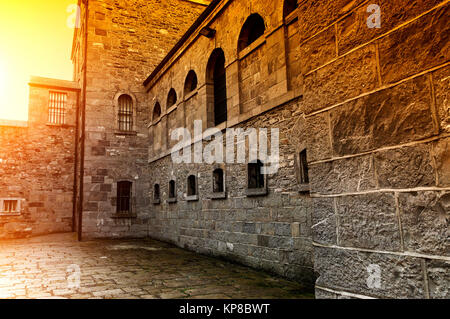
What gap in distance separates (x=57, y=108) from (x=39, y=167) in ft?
11.6

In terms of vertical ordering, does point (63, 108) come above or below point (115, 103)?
above

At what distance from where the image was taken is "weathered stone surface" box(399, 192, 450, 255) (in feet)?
4.80

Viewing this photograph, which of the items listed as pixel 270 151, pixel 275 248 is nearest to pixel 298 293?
pixel 275 248

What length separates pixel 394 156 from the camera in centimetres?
166

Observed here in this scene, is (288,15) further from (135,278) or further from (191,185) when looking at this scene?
(191,185)

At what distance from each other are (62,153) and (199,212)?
11526mm

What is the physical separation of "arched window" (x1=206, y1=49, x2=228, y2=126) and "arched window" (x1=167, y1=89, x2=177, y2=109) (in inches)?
134

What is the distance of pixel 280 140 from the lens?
641cm

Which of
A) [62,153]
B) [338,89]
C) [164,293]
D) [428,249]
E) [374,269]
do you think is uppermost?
[62,153]

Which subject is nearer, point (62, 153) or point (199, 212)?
point (199, 212)

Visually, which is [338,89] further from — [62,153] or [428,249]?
[62,153]

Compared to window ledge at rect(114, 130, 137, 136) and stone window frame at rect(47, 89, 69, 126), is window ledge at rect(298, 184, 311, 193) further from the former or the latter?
stone window frame at rect(47, 89, 69, 126)

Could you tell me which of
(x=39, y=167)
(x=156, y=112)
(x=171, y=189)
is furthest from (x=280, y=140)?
(x=39, y=167)
